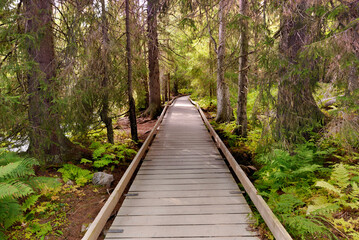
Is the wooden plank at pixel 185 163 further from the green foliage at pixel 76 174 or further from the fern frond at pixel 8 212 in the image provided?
the fern frond at pixel 8 212

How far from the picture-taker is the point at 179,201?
4203mm

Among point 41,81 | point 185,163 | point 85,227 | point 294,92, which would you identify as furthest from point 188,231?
point 41,81

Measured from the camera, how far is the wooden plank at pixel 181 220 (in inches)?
139

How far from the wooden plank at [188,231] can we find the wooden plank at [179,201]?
26.4 inches

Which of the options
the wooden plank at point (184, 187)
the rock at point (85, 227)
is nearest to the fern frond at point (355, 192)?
the wooden plank at point (184, 187)

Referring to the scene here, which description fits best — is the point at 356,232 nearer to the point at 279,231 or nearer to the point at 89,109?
the point at 279,231

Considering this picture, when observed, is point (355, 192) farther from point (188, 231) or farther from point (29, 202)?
point (29, 202)

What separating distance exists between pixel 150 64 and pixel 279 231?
502 inches

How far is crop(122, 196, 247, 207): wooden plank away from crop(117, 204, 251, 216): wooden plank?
0.10 meters

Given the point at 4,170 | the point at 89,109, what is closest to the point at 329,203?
the point at 4,170

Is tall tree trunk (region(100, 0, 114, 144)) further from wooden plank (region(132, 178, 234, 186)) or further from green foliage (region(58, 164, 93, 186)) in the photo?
wooden plank (region(132, 178, 234, 186))

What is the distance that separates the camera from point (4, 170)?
9.88 feet

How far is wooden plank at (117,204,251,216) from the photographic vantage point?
381 cm

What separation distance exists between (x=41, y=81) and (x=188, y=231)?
4.48m
